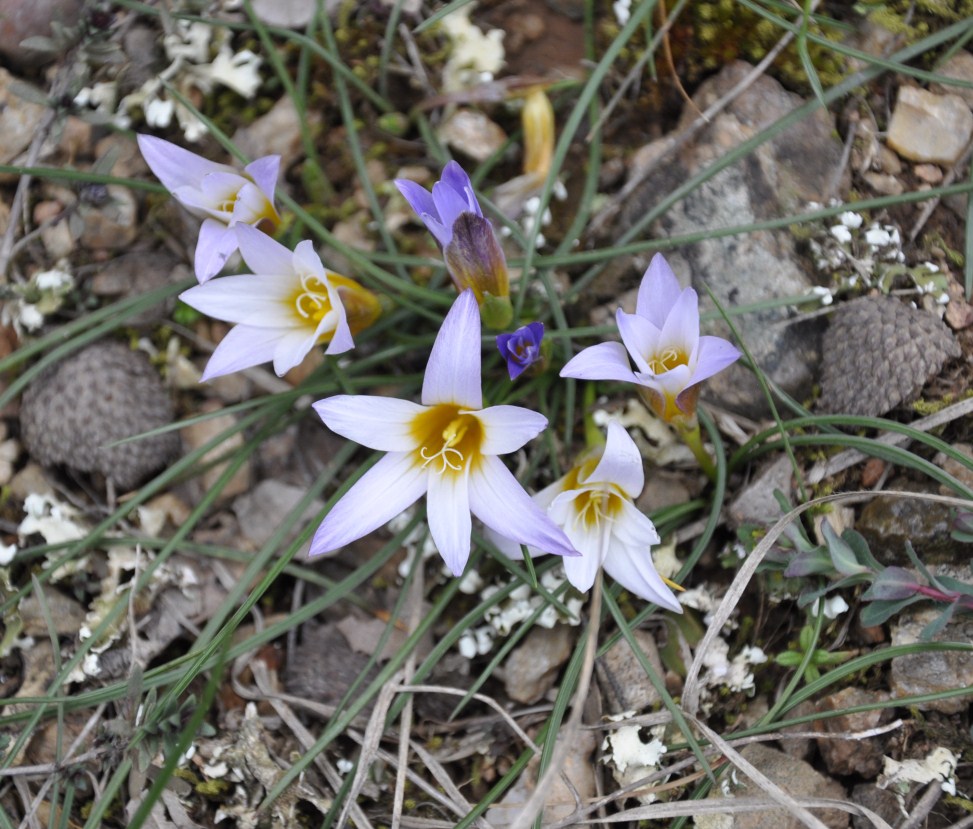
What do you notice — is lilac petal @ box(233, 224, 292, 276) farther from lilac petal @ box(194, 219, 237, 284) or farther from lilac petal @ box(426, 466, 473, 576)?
lilac petal @ box(426, 466, 473, 576)

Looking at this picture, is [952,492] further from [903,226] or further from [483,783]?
[483,783]

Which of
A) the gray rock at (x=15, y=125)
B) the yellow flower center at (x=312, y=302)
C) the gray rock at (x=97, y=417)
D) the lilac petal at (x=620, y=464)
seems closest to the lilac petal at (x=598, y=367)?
the lilac petal at (x=620, y=464)

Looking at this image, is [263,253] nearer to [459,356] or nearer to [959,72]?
[459,356]

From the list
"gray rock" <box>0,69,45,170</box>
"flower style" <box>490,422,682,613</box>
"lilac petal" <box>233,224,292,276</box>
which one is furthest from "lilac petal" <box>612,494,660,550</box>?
"gray rock" <box>0,69,45,170</box>

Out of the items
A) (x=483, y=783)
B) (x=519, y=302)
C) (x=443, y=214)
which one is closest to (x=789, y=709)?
(x=483, y=783)

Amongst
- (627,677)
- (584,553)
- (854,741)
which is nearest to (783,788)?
(854,741)
